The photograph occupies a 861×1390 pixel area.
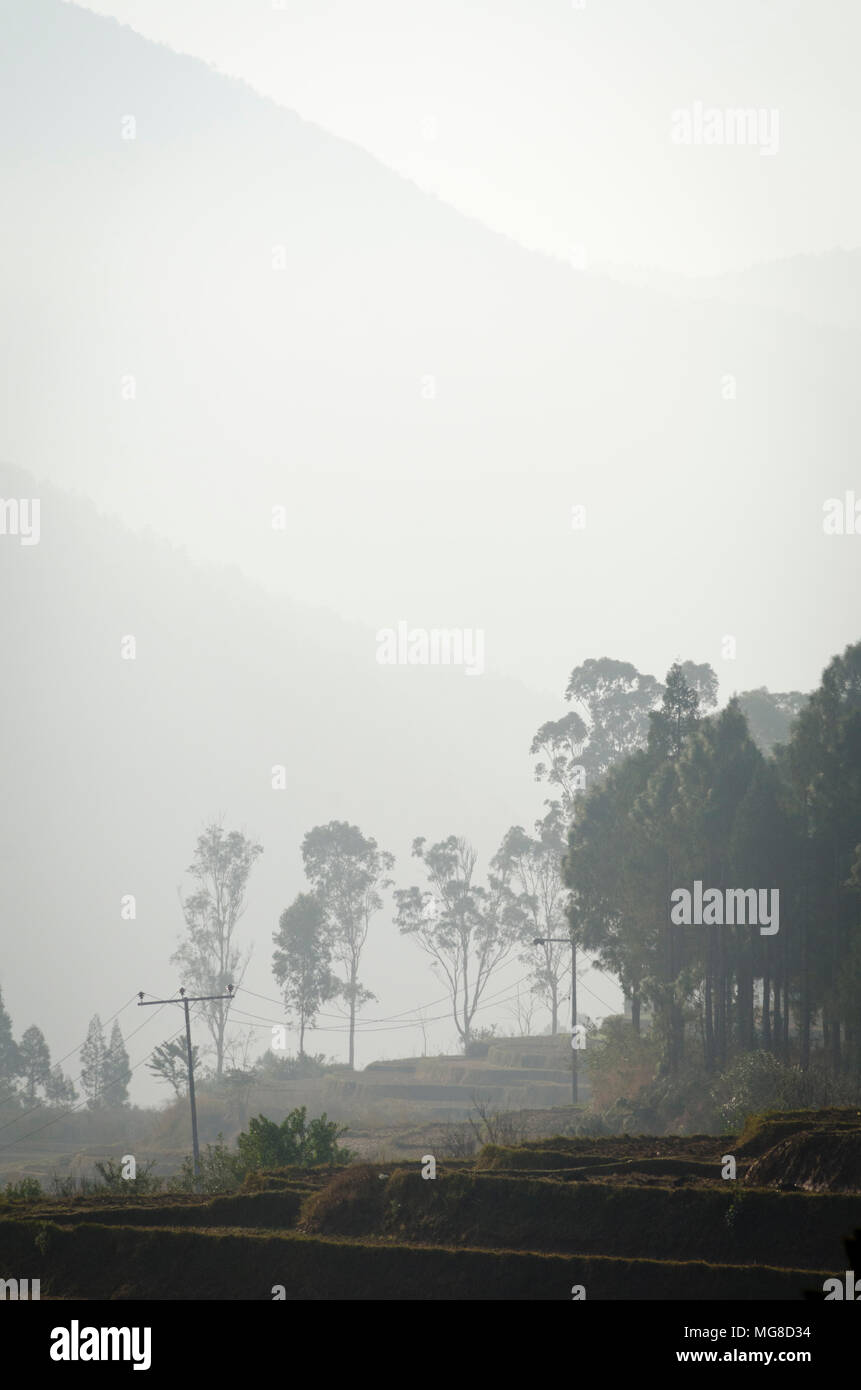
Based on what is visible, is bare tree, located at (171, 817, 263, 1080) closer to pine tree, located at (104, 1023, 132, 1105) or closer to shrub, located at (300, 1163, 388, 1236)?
pine tree, located at (104, 1023, 132, 1105)

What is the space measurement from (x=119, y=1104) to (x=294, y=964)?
16943 millimetres

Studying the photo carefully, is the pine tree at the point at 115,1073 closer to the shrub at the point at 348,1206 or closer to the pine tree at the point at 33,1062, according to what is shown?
the pine tree at the point at 33,1062

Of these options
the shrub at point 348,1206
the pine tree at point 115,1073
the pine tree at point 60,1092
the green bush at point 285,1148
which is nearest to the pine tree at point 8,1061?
the pine tree at point 60,1092

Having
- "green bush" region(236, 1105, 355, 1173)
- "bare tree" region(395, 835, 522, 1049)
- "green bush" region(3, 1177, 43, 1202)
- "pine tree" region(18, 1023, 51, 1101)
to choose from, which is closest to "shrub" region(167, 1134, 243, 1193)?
"green bush" region(236, 1105, 355, 1173)

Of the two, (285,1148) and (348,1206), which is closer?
(348,1206)

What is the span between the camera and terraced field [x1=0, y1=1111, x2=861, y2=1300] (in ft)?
76.8

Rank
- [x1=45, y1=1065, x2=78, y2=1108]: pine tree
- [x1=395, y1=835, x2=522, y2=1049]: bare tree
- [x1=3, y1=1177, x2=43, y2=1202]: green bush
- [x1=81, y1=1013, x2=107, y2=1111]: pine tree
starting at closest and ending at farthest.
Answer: [x1=3, y1=1177, x2=43, y2=1202]: green bush, [x1=81, y1=1013, x2=107, y2=1111]: pine tree, [x1=45, y1=1065, x2=78, y2=1108]: pine tree, [x1=395, y1=835, x2=522, y2=1049]: bare tree

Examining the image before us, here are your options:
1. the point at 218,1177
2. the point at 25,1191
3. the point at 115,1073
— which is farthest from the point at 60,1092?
the point at 25,1191

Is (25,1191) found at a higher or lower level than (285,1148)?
lower

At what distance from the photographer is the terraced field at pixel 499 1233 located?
2342cm

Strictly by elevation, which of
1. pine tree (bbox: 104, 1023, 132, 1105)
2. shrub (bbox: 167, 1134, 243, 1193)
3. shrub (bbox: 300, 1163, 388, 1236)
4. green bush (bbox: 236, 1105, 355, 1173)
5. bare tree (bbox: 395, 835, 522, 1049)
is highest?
bare tree (bbox: 395, 835, 522, 1049)

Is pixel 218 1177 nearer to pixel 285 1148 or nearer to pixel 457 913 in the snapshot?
pixel 285 1148

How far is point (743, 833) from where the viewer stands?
2104 inches

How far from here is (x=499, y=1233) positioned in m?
26.0
